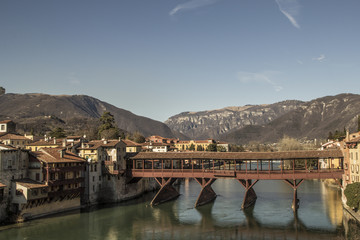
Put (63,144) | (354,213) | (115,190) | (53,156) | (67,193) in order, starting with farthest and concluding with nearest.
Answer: (63,144), (115,190), (53,156), (67,193), (354,213)

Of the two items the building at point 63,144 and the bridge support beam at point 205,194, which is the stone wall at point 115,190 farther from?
the bridge support beam at point 205,194

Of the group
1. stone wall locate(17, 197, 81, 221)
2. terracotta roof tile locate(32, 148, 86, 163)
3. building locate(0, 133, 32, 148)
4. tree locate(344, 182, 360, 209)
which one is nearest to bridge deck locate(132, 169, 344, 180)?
tree locate(344, 182, 360, 209)

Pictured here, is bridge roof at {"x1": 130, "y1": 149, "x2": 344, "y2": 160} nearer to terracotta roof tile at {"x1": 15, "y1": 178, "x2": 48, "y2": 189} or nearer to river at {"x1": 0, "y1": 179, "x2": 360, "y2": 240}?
river at {"x1": 0, "y1": 179, "x2": 360, "y2": 240}

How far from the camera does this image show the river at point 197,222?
4623 centimetres

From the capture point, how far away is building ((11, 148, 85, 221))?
5178cm

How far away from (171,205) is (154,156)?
10522mm

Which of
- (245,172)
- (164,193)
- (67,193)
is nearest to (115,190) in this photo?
(164,193)

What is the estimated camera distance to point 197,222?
176ft

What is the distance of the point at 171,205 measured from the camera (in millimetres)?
66938

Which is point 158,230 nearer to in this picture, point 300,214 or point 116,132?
point 300,214

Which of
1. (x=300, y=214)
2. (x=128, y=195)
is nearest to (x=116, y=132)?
(x=128, y=195)

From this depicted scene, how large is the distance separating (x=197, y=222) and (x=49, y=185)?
2444 centimetres

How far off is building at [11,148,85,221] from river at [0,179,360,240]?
258cm

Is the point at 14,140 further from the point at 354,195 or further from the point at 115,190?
the point at 354,195
